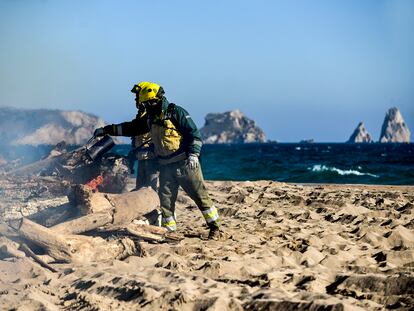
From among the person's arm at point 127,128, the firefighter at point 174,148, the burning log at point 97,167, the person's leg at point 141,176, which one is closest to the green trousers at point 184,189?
the firefighter at point 174,148

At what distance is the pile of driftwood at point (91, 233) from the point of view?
615cm

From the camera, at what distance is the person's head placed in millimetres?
7125

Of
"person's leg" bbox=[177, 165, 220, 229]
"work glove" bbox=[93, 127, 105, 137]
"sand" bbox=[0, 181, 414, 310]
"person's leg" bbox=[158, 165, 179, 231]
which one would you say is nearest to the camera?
"sand" bbox=[0, 181, 414, 310]

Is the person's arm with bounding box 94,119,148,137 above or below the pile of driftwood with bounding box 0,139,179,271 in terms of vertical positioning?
above

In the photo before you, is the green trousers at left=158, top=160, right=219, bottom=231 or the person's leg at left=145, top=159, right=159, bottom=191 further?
the person's leg at left=145, top=159, right=159, bottom=191

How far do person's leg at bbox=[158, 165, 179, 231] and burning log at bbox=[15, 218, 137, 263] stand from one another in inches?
48.1

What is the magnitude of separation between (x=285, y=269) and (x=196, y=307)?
147cm

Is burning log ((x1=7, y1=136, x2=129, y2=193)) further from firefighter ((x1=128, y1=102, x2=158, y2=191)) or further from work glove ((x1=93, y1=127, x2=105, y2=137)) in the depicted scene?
work glove ((x1=93, y1=127, x2=105, y2=137))

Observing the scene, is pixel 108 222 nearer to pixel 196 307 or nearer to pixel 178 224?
pixel 178 224

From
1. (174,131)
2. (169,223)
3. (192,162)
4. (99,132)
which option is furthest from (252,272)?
(99,132)

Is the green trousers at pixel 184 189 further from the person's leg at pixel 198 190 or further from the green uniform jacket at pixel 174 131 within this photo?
the green uniform jacket at pixel 174 131

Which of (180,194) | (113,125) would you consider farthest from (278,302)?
(180,194)

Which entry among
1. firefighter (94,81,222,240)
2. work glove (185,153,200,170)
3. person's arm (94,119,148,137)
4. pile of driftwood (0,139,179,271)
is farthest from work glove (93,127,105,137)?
work glove (185,153,200,170)

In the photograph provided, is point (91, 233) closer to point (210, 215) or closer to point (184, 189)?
point (184, 189)
